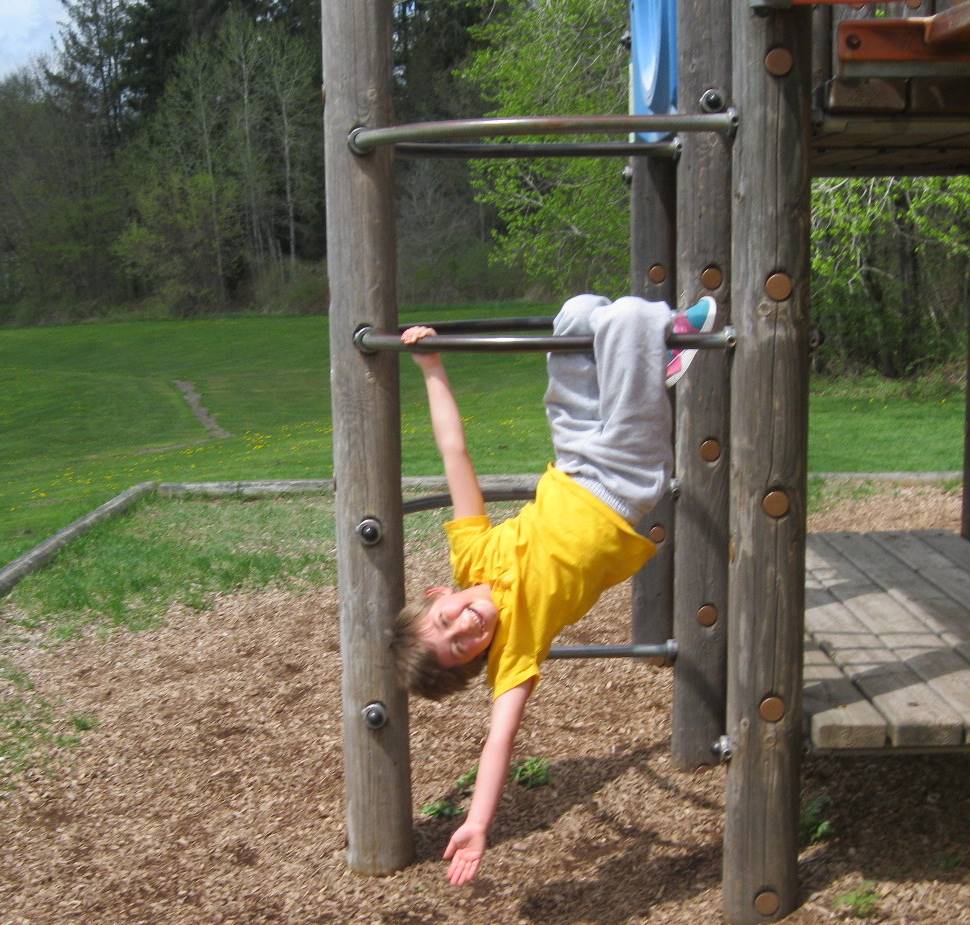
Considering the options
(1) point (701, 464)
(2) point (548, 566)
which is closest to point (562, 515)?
(2) point (548, 566)

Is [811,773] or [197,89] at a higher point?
[197,89]

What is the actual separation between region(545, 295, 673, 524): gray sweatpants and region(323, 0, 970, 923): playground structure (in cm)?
14

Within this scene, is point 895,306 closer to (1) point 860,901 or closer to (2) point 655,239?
(2) point 655,239

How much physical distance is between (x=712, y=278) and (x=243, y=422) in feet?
48.2

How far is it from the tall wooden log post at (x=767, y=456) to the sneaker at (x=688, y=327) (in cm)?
10

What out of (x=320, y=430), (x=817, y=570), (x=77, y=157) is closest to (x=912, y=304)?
(x=320, y=430)

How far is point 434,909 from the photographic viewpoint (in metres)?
3.01

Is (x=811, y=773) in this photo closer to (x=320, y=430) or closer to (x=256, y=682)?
(x=256, y=682)

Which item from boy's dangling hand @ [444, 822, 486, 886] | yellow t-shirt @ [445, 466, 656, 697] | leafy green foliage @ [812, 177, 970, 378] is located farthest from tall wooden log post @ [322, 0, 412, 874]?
leafy green foliage @ [812, 177, 970, 378]

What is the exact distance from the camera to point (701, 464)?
11.9ft

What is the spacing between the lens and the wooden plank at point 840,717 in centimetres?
271

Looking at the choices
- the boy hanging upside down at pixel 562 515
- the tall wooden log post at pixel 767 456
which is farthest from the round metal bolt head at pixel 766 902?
the boy hanging upside down at pixel 562 515

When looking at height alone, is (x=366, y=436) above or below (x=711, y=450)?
above

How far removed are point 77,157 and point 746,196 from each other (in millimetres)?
47169
